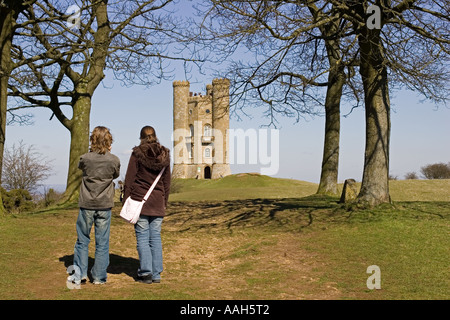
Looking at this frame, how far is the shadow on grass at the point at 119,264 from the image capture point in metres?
7.53

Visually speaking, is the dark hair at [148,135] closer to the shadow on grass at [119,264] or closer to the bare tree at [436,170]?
the shadow on grass at [119,264]

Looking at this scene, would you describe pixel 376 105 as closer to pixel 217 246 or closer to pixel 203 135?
pixel 217 246

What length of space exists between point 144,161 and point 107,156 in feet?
1.78

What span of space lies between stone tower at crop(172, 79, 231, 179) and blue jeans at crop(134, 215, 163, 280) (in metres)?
53.7

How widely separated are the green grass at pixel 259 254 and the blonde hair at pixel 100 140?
1.97 metres

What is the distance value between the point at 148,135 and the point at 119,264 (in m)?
2.68

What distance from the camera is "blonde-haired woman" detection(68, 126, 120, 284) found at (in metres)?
6.43

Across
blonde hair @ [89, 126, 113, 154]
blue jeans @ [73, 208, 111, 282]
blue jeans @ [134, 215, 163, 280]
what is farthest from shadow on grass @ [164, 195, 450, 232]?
blonde hair @ [89, 126, 113, 154]

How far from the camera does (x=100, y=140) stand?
6.46m

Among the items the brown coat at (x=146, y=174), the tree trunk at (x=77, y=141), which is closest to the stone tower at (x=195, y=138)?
the tree trunk at (x=77, y=141)

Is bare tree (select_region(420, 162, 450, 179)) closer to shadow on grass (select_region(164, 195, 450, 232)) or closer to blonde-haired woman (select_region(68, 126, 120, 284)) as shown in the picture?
shadow on grass (select_region(164, 195, 450, 232))

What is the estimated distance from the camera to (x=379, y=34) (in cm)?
1194

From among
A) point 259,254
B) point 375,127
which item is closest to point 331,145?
point 375,127

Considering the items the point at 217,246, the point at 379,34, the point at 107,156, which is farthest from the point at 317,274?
the point at 379,34
